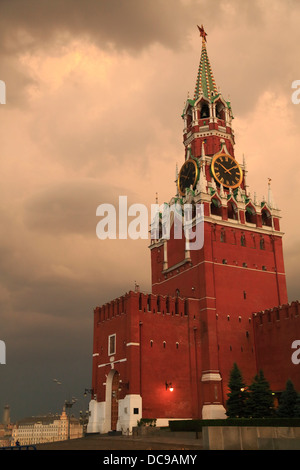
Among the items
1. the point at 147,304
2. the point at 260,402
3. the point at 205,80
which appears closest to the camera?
the point at 260,402

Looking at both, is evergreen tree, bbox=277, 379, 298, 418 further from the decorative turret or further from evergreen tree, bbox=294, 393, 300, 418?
the decorative turret

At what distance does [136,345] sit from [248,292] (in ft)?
51.5

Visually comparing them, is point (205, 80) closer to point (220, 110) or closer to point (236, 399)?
point (220, 110)

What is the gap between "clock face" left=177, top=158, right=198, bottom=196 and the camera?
64875 millimetres

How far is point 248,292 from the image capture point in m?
58.5

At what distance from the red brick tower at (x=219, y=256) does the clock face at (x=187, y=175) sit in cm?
14

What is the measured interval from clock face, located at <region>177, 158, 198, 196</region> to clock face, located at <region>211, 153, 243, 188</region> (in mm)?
2497

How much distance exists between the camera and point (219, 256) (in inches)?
2277

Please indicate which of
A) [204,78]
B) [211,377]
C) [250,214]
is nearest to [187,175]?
[250,214]

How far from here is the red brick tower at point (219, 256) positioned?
5456 cm

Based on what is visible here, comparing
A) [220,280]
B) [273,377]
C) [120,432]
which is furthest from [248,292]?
[120,432]

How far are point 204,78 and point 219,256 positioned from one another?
1198 inches
